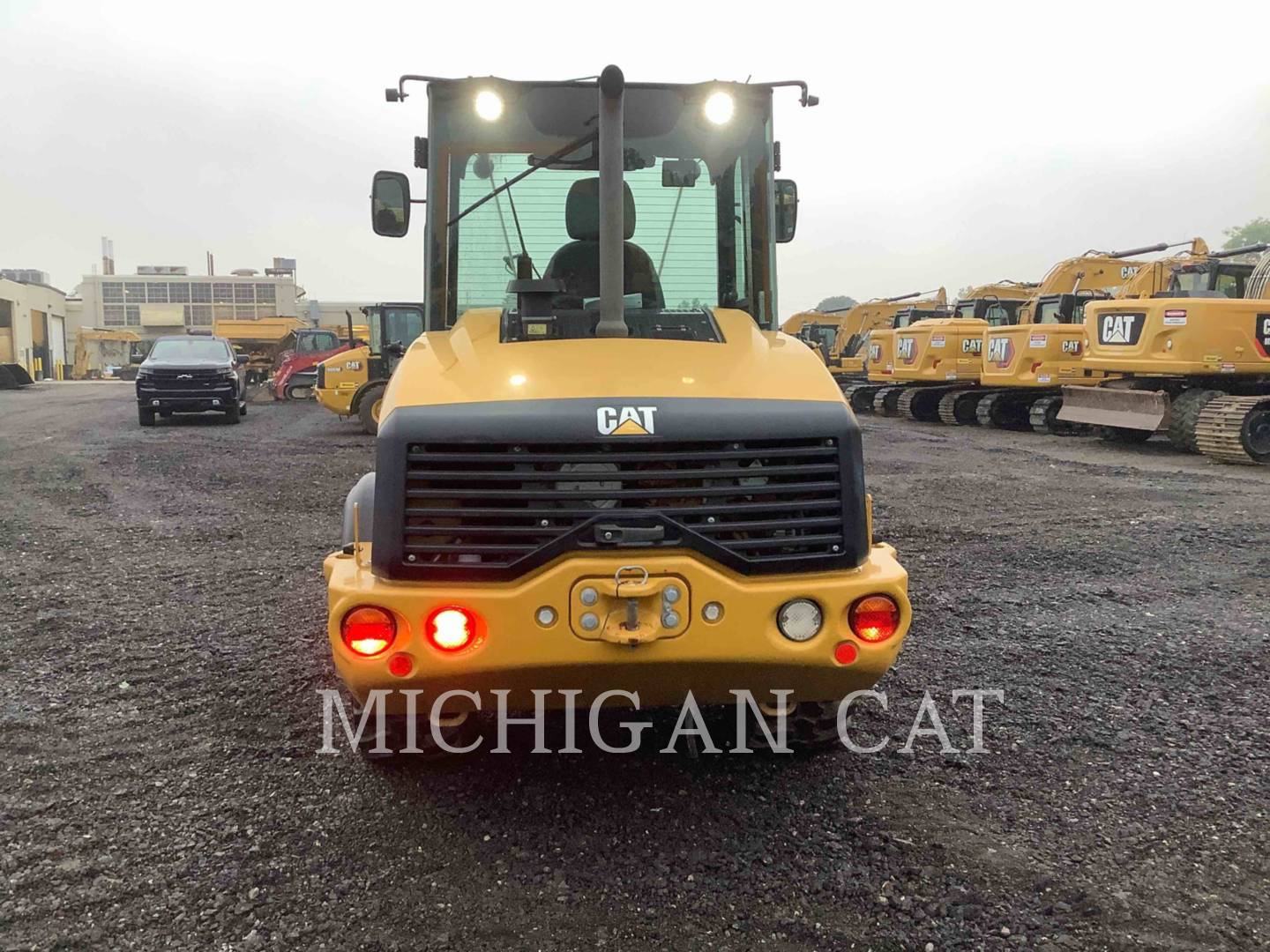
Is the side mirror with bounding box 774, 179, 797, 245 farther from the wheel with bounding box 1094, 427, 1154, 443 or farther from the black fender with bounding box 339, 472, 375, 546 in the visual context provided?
the wheel with bounding box 1094, 427, 1154, 443

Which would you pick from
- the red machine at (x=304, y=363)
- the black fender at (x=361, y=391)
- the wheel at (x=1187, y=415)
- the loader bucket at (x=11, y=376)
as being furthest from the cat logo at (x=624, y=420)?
the loader bucket at (x=11, y=376)

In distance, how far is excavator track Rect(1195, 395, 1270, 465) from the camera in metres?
12.4

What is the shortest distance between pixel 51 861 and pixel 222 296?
274 feet

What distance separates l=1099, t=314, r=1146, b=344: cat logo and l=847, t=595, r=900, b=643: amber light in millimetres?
12479

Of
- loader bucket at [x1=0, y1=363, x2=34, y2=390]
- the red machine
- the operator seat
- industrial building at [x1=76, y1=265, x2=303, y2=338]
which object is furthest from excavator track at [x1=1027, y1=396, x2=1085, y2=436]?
industrial building at [x1=76, y1=265, x2=303, y2=338]

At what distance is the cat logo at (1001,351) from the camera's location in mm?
18000

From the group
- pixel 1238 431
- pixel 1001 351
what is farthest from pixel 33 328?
pixel 1238 431

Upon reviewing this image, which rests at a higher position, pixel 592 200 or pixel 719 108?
pixel 719 108

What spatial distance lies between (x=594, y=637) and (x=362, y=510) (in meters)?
1.09

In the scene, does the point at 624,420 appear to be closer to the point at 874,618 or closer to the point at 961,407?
the point at 874,618

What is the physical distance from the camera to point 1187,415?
1341cm

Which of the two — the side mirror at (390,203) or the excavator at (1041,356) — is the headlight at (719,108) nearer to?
the side mirror at (390,203)

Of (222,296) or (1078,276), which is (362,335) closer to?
(1078,276)

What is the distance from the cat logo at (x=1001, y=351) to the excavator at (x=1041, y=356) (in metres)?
0.02
